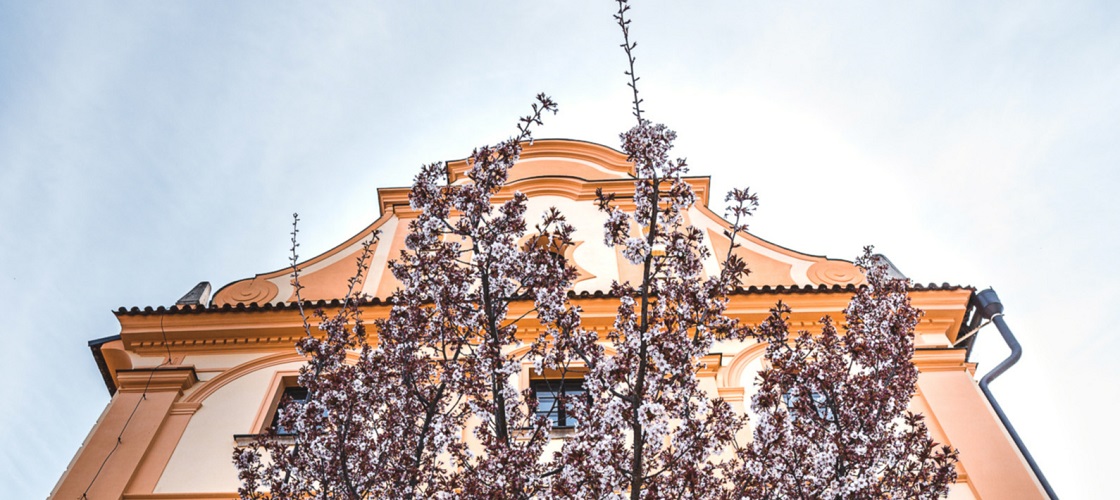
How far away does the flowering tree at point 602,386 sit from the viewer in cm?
539

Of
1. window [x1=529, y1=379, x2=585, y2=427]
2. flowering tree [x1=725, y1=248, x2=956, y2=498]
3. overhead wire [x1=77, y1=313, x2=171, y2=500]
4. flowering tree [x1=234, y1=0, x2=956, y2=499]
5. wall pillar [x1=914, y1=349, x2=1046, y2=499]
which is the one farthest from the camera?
window [x1=529, y1=379, x2=585, y2=427]

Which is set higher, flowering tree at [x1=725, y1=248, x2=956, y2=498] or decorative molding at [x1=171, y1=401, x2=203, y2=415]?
decorative molding at [x1=171, y1=401, x2=203, y2=415]

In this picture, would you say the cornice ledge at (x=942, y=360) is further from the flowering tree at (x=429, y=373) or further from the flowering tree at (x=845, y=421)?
the flowering tree at (x=429, y=373)

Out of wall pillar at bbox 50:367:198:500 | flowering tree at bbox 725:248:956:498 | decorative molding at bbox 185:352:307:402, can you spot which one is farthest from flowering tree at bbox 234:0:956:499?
decorative molding at bbox 185:352:307:402

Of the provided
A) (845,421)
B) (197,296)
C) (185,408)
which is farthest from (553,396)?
(197,296)

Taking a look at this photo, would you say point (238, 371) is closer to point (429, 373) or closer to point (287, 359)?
point (287, 359)

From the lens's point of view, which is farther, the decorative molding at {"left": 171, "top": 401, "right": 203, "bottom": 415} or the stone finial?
the stone finial

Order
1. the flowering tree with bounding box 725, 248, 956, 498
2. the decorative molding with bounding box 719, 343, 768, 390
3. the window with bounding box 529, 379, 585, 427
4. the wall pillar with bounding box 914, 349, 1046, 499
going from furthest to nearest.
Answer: the decorative molding with bounding box 719, 343, 768, 390, the window with bounding box 529, 379, 585, 427, the wall pillar with bounding box 914, 349, 1046, 499, the flowering tree with bounding box 725, 248, 956, 498

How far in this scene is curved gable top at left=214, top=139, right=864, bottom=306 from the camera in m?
11.7

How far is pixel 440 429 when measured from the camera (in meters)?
6.23

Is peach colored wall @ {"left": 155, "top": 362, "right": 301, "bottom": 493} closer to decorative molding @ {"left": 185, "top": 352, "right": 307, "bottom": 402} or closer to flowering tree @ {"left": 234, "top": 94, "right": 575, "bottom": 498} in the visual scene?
decorative molding @ {"left": 185, "top": 352, "right": 307, "bottom": 402}

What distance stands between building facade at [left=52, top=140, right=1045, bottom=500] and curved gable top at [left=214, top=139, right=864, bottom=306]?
3 cm

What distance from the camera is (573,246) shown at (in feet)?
40.8

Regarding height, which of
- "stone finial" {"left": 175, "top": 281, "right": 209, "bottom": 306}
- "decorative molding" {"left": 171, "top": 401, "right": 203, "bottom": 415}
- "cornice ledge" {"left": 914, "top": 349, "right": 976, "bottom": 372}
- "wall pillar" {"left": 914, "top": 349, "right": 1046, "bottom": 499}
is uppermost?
"stone finial" {"left": 175, "top": 281, "right": 209, "bottom": 306}
